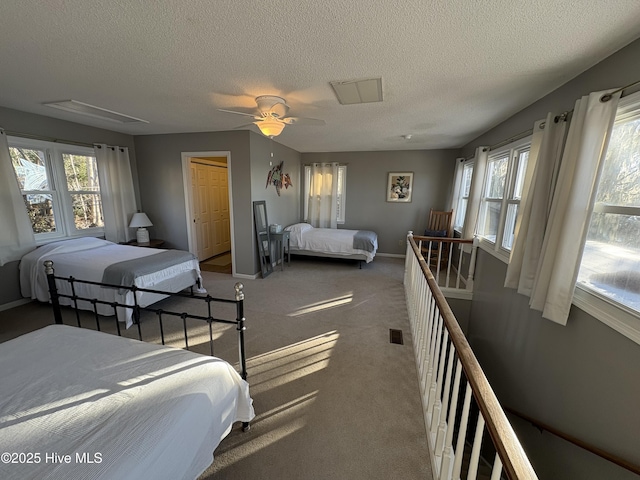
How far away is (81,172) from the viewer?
3.79 m

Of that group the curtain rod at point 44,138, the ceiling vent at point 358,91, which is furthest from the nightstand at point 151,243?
the ceiling vent at point 358,91

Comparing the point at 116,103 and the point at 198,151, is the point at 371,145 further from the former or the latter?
the point at 116,103

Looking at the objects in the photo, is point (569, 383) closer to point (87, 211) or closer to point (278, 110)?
point (278, 110)

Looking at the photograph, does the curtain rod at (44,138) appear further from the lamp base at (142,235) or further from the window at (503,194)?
the window at (503,194)

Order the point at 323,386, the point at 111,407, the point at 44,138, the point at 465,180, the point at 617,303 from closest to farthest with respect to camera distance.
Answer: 1. the point at 111,407
2. the point at 617,303
3. the point at 323,386
4. the point at 44,138
5. the point at 465,180

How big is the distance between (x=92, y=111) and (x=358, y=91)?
122 inches

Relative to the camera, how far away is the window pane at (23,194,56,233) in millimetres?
3292

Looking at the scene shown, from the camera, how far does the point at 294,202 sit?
234 inches

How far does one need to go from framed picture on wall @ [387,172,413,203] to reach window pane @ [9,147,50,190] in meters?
5.71

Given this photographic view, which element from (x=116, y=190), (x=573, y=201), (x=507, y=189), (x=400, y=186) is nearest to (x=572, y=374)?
(x=573, y=201)

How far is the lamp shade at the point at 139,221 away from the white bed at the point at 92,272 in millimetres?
723

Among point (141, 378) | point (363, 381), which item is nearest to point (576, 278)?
point (363, 381)

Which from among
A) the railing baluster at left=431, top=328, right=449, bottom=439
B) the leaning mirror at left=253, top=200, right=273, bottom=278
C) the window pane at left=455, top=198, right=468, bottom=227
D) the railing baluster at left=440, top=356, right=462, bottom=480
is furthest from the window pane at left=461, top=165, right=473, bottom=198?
the railing baluster at left=440, top=356, right=462, bottom=480

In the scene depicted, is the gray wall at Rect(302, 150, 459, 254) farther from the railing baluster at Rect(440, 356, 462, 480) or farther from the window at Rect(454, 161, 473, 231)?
the railing baluster at Rect(440, 356, 462, 480)
